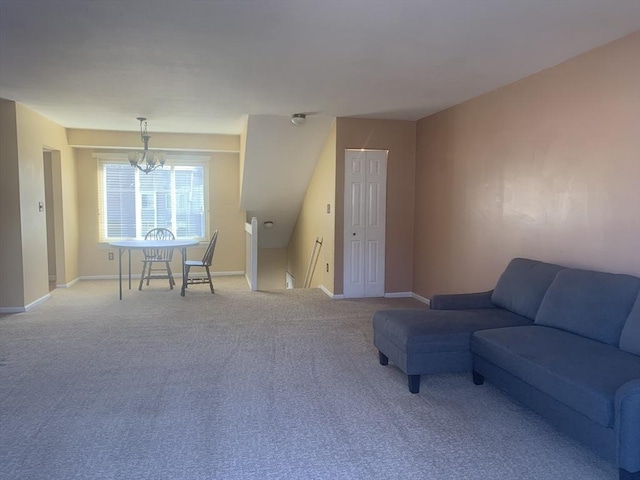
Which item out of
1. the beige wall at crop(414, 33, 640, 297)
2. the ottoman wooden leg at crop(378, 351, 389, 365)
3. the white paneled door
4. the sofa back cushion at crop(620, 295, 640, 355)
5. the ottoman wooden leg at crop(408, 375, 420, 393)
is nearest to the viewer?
the sofa back cushion at crop(620, 295, 640, 355)

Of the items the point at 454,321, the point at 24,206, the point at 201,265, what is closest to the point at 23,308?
the point at 24,206

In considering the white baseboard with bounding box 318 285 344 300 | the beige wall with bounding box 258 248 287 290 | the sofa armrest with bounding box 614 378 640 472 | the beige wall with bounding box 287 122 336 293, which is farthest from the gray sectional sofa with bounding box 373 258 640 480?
the beige wall with bounding box 258 248 287 290

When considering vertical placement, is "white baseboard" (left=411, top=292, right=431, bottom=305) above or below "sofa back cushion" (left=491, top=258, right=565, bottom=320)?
below

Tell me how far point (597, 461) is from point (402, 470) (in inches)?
41.1

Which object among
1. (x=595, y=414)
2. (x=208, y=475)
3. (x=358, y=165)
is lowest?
(x=208, y=475)

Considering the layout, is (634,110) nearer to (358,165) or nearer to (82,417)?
(358,165)

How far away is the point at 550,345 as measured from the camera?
2645 millimetres

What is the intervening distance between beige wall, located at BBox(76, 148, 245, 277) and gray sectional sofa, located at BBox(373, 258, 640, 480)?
483cm

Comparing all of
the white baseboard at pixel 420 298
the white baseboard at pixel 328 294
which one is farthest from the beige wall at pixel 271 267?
the white baseboard at pixel 420 298

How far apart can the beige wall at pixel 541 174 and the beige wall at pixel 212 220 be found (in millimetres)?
3667

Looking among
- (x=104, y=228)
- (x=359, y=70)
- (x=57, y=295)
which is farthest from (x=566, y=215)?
(x=104, y=228)

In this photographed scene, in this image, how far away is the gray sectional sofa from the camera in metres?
2.08

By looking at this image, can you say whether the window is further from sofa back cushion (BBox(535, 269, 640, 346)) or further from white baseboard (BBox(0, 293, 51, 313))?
sofa back cushion (BBox(535, 269, 640, 346))

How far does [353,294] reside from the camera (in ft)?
19.7
